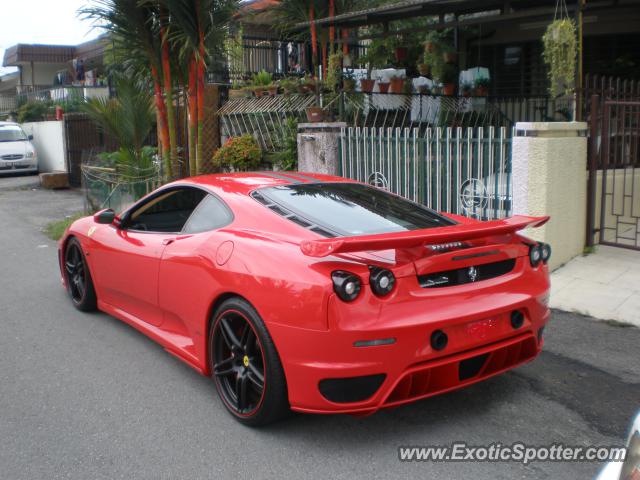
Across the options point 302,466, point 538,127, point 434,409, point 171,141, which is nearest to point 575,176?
point 538,127

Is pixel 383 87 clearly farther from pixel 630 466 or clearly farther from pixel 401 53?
pixel 630 466

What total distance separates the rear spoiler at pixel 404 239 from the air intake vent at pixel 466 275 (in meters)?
0.19

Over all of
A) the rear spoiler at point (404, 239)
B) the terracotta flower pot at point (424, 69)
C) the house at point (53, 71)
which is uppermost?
the house at point (53, 71)

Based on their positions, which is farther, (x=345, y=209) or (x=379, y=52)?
(x=379, y=52)

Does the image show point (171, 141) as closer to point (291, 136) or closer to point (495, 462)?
point (291, 136)

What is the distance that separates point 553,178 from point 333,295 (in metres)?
4.14

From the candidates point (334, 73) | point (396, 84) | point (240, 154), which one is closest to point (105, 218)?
point (240, 154)

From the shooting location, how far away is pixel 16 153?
67.3 feet

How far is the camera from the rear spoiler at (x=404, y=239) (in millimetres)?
3154

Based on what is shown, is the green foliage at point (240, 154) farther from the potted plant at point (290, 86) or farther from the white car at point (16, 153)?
the white car at point (16, 153)

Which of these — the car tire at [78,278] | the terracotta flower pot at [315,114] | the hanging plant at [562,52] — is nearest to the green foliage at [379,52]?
the terracotta flower pot at [315,114]

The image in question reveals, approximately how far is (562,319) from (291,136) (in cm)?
605

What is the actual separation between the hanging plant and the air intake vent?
4.20m

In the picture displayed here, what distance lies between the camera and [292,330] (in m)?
3.42
